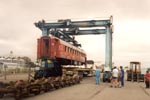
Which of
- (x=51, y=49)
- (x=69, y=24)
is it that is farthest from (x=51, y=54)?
(x=69, y=24)

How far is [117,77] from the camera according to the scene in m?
27.5

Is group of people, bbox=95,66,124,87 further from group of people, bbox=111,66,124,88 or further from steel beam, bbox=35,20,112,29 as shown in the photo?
steel beam, bbox=35,20,112,29

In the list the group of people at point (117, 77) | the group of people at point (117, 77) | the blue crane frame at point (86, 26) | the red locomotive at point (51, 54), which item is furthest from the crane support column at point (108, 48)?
the group of people at point (117, 77)

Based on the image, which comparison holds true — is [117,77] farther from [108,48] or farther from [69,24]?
[69,24]

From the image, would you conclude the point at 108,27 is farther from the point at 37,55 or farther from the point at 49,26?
the point at 37,55

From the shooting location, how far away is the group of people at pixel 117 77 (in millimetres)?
27359

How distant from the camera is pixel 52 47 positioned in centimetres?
3089

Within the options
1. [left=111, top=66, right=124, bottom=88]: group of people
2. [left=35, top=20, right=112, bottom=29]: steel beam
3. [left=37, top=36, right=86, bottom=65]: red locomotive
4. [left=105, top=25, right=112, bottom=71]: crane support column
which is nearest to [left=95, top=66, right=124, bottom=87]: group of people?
[left=111, top=66, right=124, bottom=88]: group of people

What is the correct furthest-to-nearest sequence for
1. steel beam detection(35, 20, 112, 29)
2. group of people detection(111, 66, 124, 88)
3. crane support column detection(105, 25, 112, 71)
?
steel beam detection(35, 20, 112, 29) → crane support column detection(105, 25, 112, 71) → group of people detection(111, 66, 124, 88)

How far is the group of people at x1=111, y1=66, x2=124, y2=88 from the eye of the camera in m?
27.4

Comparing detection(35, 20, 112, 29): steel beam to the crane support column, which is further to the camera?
detection(35, 20, 112, 29): steel beam

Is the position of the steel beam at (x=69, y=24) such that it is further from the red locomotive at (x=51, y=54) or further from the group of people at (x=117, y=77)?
the group of people at (x=117, y=77)

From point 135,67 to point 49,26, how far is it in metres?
12.4

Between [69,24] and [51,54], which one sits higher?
[69,24]
